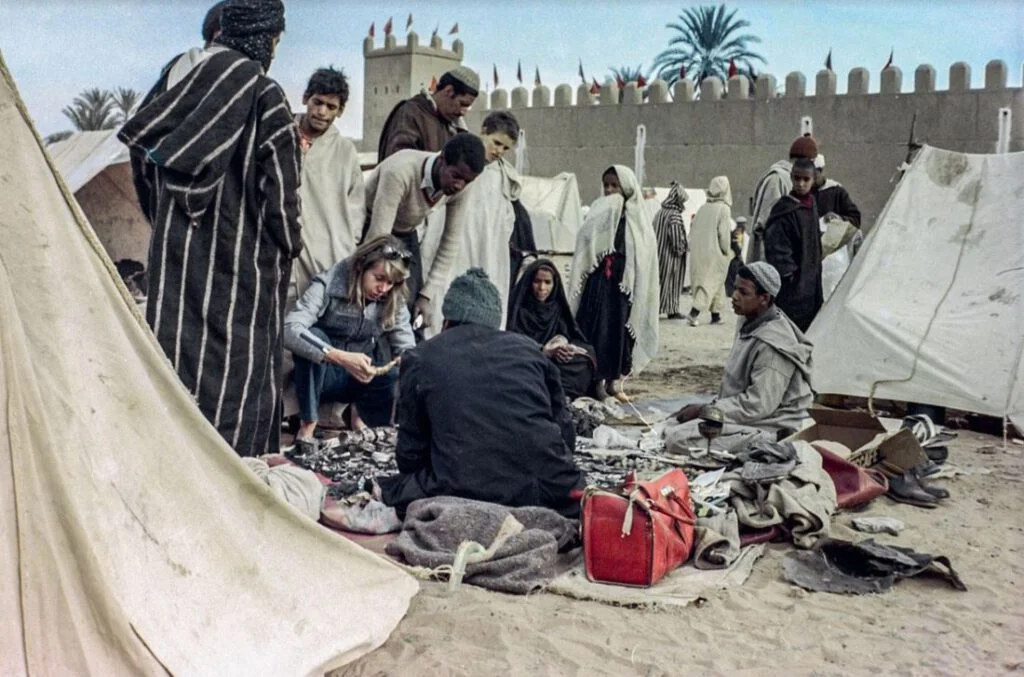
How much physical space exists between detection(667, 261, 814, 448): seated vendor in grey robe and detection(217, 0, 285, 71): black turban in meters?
2.36

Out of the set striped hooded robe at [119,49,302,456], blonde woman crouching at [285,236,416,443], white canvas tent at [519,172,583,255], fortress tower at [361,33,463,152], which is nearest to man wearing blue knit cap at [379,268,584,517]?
striped hooded robe at [119,49,302,456]

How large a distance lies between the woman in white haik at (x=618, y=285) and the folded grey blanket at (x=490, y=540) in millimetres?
3466

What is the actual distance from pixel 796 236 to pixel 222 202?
152 inches

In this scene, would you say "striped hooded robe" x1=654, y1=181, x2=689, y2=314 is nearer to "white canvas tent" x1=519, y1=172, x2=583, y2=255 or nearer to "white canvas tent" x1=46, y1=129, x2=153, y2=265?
"white canvas tent" x1=519, y1=172, x2=583, y2=255

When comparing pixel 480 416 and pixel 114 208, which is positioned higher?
pixel 114 208

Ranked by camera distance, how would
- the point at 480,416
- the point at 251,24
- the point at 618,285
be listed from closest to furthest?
the point at 480,416 → the point at 251,24 → the point at 618,285

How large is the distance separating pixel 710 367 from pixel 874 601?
5338 millimetres

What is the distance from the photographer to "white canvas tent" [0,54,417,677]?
2150mm

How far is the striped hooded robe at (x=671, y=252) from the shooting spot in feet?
40.1

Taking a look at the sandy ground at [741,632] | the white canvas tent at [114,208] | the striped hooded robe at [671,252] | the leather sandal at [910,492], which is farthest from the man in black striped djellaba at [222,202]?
the white canvas tent at [114,208]

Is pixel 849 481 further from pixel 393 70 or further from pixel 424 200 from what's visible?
pixel 393 70

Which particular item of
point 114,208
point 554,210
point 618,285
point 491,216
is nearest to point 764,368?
point 491,216

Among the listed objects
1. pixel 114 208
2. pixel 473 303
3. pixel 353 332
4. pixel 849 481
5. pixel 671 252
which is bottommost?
pixel 849 481

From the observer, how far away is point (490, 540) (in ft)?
11.3
